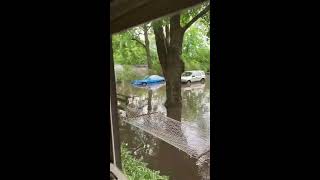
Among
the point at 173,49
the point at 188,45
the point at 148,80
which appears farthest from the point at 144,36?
the point at 148,80

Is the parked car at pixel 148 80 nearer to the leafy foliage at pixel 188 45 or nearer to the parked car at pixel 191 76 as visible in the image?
the parked car at pixel 191 76

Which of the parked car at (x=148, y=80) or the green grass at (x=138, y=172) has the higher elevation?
the parked car at (x=148, y=80)

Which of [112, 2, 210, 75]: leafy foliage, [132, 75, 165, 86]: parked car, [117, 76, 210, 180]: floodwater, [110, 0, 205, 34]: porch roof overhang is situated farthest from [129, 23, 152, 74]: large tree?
[110, 0, 205, 34]: porch roof overhang

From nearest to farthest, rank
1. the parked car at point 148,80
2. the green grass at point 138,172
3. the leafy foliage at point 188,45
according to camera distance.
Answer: the green grass at point 138,172, the leafy foliage at point 188,45, the parked car at point 148,80

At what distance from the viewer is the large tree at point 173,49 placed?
549 centimetres

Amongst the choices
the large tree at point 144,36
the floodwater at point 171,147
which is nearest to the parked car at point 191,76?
the floodwater at point 171,147

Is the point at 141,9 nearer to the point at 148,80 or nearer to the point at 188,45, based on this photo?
the point at 188,45

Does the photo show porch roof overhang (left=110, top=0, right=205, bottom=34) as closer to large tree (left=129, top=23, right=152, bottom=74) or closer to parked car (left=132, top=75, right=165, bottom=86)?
large tree (left=129, top=23, right=152, bottom=74)
